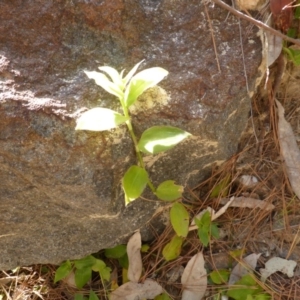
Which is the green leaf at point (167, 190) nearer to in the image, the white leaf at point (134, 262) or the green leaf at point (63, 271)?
the white leaf at point (134, 262)

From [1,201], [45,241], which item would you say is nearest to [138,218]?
[45,241]

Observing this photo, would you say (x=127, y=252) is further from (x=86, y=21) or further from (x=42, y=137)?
(x=86, y=21)

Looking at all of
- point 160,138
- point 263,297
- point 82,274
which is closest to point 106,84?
point 160,138

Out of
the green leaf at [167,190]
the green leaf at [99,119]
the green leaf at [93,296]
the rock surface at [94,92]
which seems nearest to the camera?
the green leaf at [99,119]

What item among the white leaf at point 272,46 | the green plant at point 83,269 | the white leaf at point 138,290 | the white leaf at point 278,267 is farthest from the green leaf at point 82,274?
the white leaf at point 272,46

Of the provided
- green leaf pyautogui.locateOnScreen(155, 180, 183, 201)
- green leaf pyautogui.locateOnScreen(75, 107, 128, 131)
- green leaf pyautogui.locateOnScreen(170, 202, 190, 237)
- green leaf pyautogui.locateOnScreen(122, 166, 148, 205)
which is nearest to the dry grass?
green leaf pyautogui.locateOnScreen(170, 202, 190, 237)

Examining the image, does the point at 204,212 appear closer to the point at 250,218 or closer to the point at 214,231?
the point at 214,231

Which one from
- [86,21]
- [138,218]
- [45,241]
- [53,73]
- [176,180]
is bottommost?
[45,241]
